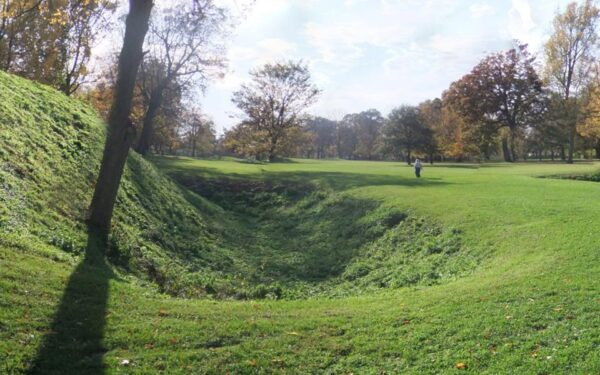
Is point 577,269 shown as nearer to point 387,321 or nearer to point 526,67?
point 387,321

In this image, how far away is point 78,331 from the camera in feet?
23.3

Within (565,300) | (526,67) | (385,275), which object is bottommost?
(385,275)

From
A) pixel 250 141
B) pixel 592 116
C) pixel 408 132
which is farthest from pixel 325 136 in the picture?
pixel 592 116

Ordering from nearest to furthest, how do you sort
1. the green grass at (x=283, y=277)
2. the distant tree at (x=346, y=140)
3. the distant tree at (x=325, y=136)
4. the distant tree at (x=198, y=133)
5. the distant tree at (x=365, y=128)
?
the green grass at (x=283, y=277)
the distant tree at (x=198, y=133)
the distant tree at (x=365, y=128)
the distant tree at (x=346, y=140)
the distant tree at (x=325, y=136)

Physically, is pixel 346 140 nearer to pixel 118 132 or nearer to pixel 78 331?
pixel 118 132

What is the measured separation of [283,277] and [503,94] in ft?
186

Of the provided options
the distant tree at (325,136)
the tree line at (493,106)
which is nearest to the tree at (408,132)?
the tree line at (493,106)

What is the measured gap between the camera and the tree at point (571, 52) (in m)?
50.9

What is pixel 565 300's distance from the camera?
871 cm

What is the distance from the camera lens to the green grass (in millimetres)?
6996

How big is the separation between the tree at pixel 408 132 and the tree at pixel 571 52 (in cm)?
1791

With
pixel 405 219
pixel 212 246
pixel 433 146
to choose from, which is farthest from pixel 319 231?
pixel 433 146

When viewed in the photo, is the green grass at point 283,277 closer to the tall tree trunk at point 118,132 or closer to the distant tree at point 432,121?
the tall tree trunk at point 118,132

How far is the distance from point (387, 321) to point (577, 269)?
480 cm
